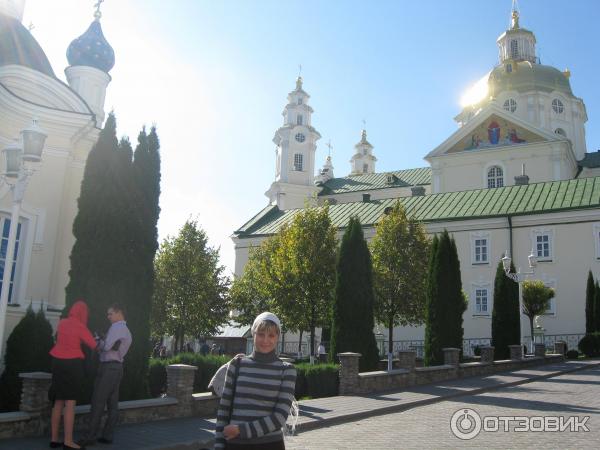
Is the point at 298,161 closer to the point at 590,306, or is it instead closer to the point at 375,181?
the point at 375,181

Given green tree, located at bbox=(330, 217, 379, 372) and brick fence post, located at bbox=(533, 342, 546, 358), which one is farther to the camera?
brick fence post, located at bbox=(533, 342, 546, 358)

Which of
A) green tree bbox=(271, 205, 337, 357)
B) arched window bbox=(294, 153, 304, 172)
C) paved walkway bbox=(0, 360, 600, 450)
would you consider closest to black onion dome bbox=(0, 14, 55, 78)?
green tree bbox=(271, 205, 337, 357)

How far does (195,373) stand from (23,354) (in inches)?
234

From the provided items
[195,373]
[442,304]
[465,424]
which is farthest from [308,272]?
[465,424]

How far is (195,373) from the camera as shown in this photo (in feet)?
52.0

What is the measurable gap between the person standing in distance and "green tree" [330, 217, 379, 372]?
1048 cm

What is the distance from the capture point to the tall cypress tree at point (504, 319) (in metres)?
26.0

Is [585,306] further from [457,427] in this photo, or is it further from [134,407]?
[134,407]

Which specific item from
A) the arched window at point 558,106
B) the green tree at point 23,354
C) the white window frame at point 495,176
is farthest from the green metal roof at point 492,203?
the arched window at point 558,106

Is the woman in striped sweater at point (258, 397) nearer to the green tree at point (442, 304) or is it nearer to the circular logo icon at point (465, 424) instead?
the circular logo icon at point (465, 424)

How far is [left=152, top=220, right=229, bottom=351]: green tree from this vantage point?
30984 mm

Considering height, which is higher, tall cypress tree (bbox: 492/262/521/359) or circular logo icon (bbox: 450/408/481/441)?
tall cypress tree (bbox: 492/262/521/359)

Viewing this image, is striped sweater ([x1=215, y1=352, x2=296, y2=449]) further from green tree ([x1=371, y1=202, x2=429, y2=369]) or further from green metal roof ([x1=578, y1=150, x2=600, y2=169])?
green metal roof ([x1=578, y1=150, x2=600, y2=169])

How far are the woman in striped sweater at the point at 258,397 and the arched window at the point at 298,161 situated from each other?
65704 millimetres
